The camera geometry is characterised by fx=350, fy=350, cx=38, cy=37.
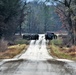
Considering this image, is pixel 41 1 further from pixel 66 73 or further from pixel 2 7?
pixel 66 73

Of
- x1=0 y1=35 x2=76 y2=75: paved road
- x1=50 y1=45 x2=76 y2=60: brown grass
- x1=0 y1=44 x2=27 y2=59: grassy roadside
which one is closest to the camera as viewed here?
x1=0 y1=35 x2=76 y2=75: paved road

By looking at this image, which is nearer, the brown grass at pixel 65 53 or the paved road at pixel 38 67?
the paved road at pixel 38 67

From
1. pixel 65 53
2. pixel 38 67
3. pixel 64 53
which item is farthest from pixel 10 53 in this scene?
pixel 38 67

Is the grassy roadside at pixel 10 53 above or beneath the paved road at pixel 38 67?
beneath

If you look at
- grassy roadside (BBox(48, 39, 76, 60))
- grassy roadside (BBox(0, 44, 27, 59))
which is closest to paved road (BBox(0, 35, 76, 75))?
grassy roadside (BBox(0, 44, 27, 59))

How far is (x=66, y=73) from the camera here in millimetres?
17719

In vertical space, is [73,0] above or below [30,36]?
above

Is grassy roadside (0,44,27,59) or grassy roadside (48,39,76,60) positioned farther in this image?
grassy roadside (48,39,76,60)

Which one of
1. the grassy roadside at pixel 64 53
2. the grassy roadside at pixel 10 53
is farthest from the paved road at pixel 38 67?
the grassy roadside at pixel 64 53

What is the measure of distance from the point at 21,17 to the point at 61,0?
2052 centimetres

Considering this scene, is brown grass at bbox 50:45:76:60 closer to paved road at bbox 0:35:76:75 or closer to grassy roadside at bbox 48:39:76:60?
grassy roadside at bbox 48:39:76:60

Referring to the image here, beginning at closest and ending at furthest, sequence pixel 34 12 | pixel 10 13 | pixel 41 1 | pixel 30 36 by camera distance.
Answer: pixel 10 13, pixel 41 1, pixel 30 36, pixel 34 12

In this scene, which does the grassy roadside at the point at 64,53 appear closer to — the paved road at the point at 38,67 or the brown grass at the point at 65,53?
the brown grass at the point at 65,53

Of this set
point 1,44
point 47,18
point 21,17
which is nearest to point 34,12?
point 47,18
